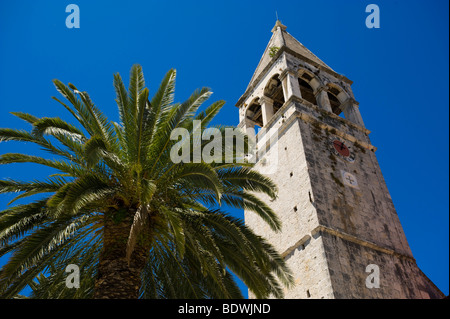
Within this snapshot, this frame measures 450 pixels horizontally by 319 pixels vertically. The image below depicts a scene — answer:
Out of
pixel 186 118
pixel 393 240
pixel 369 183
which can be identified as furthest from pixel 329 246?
pixel 186 118

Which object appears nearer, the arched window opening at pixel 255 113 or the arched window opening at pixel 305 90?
the arched window opening at pixel 255 113

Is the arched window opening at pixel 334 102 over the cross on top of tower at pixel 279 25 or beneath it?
beneath

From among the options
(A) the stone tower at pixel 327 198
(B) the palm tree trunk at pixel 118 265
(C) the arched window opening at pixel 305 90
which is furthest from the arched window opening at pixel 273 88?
(B) the palm tree trunk at pixel 118 265

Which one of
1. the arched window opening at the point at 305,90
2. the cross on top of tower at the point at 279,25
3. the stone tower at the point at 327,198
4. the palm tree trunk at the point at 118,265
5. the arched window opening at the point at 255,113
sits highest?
the cross on top of tower at the point at 279,25

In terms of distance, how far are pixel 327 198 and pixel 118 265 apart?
978 centimetres

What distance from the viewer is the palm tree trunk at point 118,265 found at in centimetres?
848

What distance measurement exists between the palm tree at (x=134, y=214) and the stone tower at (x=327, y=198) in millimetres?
4666

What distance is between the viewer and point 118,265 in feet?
28.8

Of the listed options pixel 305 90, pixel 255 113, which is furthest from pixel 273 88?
pixel 305 90

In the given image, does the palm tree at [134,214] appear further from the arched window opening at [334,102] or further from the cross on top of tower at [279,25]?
the cross on top of tower at [279,25]

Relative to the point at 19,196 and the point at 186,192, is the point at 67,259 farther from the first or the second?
the point at 186,192

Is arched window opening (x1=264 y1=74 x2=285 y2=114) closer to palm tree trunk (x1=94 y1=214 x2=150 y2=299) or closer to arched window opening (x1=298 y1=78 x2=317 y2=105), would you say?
arched window opening (x1=298 y1=78 x2=317 y2=105)

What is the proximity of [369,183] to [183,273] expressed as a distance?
11.5 m

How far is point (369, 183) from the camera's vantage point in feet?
62.0
